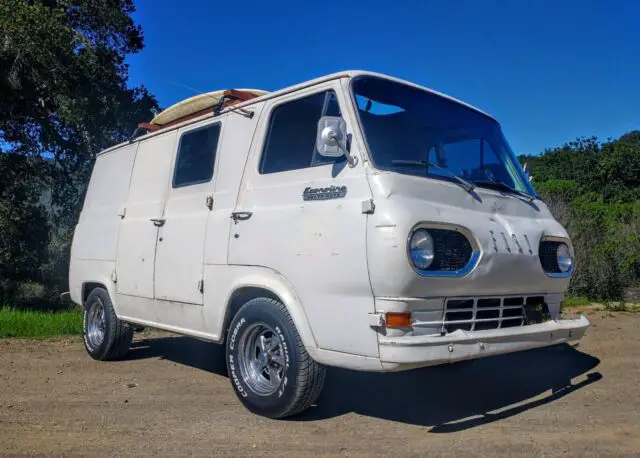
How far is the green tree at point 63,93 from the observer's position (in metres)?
12.3

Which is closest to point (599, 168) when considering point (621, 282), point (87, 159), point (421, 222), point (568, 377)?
point (621, 282)

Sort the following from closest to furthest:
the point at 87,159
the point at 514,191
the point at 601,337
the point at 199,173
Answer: the point at 514,191
the point at 199,173
the point at 601,337
the point at 87,159

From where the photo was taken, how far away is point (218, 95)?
5.83 meters

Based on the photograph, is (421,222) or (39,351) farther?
(39,351)

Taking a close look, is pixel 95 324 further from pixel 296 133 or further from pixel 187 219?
pixel 296 133

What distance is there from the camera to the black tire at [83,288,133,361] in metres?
6.68

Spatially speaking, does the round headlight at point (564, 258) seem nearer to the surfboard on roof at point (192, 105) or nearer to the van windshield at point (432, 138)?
the van windshield at point (432, 138)

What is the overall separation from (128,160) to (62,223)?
10331mm

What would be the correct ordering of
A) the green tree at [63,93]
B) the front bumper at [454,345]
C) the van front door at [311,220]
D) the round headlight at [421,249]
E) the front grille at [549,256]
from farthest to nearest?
1. the green tree at [63,93]
2. the front grille at [549,256]
3. the van front door at [311,220]
4. the round headlight at [421,249]
5. the front bumper at [454,345]

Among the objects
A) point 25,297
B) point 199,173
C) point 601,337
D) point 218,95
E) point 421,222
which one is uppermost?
point 218,95

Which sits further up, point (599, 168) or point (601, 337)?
point (599, 168)

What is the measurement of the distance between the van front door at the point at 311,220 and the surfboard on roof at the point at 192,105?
1.02 metres

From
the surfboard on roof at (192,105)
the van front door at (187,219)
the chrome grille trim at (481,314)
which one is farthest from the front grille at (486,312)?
the surfboard on roof at (192,105)

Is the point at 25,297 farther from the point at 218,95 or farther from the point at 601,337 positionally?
the point at 601,337
